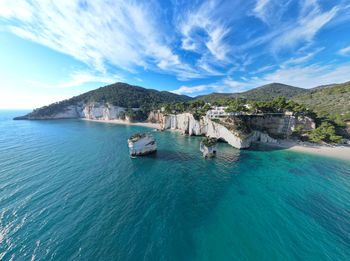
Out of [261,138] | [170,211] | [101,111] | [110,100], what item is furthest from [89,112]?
[261,138]

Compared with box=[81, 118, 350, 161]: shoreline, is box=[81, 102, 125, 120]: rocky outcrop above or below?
above

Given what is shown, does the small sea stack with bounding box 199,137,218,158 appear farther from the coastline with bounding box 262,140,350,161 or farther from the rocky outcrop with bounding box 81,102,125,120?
the rocky outcrop with bounding box 81,102,125,120

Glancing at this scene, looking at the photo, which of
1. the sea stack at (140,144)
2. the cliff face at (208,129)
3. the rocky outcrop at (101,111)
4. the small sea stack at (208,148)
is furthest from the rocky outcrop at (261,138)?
the rocky outcrop at (101,111)

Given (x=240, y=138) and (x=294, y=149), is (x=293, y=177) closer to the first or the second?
(x=240, y=138)

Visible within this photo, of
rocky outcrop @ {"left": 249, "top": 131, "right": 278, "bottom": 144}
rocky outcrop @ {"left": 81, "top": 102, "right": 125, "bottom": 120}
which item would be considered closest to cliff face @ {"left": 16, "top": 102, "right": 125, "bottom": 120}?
rocky outcrop @ {"left": 81, "top": 102, "right": 125, "bottom": 120}

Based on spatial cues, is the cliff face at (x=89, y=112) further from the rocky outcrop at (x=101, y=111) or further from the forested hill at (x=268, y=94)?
the forested hill at (x=268, y=94)

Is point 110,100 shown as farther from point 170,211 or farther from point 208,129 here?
point 170,211
